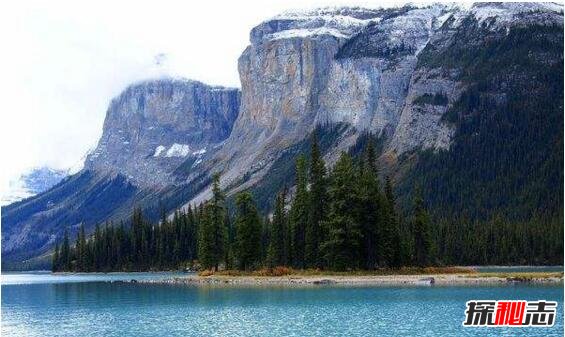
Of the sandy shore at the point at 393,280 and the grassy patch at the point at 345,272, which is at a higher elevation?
the grassy patch at the point at 345,272

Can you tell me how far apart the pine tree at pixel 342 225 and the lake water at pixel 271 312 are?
37.9 feet

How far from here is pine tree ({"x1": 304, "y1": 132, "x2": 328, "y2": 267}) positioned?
10075cm

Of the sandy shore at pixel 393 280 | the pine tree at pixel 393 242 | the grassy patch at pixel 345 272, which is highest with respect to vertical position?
the pine tree at pixel 393 242

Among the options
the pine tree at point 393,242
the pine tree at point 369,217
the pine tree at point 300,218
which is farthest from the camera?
the pine tree at point 300,218

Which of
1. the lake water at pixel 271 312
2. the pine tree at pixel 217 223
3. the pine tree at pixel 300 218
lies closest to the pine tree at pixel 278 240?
the pine tree at pixel 300 218

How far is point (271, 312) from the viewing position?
61438mm

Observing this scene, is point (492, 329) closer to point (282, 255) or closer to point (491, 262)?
point (282, 255)

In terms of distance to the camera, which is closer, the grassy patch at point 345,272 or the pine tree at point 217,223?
the grassy patch at point 345,272

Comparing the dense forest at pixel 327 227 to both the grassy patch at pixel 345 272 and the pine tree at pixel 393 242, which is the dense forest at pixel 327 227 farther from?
the grassy patch at pixel 345 272

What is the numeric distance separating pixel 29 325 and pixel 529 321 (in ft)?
122

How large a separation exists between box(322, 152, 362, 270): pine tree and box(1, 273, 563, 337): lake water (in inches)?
455

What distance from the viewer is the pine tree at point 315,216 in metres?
101

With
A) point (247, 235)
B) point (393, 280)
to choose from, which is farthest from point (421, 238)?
point (247, 235)

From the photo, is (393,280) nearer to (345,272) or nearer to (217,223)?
(345,272)
